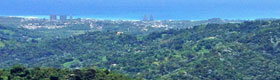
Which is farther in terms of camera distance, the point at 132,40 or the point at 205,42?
the point at 132,40

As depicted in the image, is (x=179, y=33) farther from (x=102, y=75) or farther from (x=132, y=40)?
(x=102, y=75)

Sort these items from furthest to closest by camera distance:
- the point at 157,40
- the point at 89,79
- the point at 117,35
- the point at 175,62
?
the point at 117,35, the point at 157,40, the point at 175,62, the point at 89,79

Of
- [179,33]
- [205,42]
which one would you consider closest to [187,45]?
[205,42]

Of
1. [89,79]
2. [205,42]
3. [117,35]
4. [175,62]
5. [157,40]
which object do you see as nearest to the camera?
[89,79]

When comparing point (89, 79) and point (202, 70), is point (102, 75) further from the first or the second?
point (202, 70)

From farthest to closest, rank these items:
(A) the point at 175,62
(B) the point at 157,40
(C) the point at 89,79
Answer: (B) the point at 157,40 < (A) the point at 175,62 < (C) the point at 89,79

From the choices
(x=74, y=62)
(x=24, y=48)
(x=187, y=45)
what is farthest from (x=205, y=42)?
(x=24, y=48)
